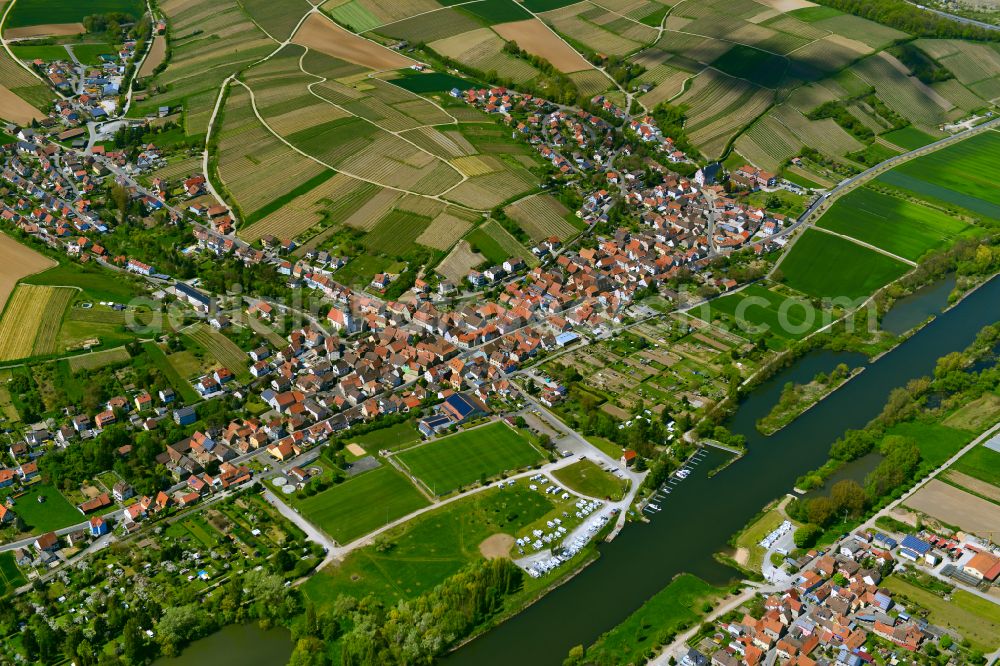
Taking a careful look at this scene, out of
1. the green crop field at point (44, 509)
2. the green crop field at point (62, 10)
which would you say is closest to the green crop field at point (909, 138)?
the green crop field at point (44, 509)

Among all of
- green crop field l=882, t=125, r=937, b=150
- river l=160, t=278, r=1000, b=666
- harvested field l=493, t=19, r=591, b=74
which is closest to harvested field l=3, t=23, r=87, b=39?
harvested field l=493, t=19, r=591, b=74

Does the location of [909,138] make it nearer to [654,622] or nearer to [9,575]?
[654,622]

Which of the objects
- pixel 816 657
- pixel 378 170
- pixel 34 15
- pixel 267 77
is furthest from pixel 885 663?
pixel 34 15

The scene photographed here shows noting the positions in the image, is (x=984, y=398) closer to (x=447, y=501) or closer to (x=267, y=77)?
(x=447, y=501)

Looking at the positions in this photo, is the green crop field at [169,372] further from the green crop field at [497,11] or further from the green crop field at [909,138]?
the green crop field at [909,138]

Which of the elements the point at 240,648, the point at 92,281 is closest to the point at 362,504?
the point at 240,648
